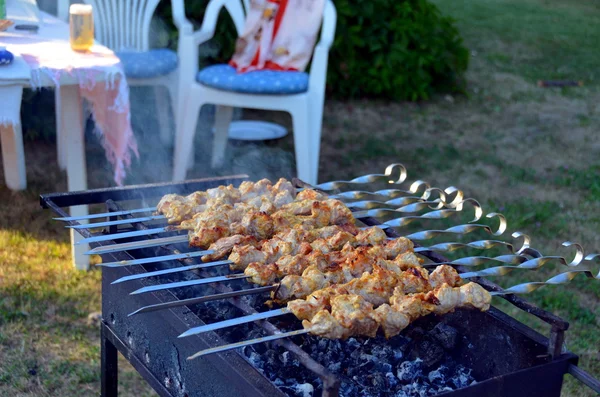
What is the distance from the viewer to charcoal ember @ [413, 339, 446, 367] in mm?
2096

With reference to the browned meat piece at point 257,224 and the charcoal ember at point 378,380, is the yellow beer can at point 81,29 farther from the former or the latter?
the charcoal ember at point 378,380

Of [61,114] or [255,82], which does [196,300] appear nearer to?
[61,114]

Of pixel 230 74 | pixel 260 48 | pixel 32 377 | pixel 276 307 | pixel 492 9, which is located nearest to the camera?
pixel 276 307

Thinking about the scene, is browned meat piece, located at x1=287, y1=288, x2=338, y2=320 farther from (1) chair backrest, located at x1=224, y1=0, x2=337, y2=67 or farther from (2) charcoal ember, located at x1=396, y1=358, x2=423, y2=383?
(1) chair backrest, located at x1=224, y1=0, x2=337, y2=67

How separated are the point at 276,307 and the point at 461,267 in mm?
607

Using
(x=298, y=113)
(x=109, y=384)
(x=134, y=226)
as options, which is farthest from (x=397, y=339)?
(x=298, y=113)

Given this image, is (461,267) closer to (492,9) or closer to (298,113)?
(298,113)

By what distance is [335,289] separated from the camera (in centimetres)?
198

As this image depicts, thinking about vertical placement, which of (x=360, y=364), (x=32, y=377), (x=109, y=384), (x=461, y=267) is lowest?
(x=32, y=377)

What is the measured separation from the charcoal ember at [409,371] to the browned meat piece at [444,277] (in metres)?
0.23

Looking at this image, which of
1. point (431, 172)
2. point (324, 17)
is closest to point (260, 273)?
point (324, 17)

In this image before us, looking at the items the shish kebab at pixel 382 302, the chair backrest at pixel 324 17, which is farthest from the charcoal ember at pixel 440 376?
the chair backrest at pixel 324 17

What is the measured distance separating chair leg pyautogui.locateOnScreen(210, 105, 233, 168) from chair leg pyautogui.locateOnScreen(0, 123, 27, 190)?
1448 mm

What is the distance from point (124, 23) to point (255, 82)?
4.41ft
